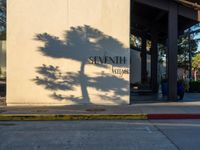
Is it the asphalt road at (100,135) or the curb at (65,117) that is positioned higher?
the curb at (65,117)

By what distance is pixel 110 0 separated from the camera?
21516 millimetres

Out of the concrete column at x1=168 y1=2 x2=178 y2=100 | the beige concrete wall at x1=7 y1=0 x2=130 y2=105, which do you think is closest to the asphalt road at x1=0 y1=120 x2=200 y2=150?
the beige concrete wall at x1=7 y1=0 x2=130 y2=105

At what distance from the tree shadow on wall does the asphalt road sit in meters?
4.95

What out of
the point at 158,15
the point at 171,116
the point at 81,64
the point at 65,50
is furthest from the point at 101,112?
the point at 158,15

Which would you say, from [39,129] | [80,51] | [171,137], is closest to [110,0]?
[80,51]

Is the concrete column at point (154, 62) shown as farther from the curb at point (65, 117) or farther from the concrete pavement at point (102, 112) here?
the curb at point (65, 117)

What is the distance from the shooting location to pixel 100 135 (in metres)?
12.5

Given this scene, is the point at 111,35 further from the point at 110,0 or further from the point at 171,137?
the point at 171,137

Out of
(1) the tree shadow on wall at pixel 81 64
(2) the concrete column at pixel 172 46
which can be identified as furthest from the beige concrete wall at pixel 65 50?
(2) the concrete column at pixel 172 46

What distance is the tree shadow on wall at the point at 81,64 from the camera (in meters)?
21.1

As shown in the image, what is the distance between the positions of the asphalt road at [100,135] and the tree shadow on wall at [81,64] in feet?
16.2

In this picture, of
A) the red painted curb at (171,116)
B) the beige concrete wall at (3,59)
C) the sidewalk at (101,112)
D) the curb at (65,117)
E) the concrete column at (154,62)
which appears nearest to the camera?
the curb at (65,117)

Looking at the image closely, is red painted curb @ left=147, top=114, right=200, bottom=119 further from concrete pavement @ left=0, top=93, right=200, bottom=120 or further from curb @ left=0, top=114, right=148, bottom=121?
curb @ left=0, top=114, right=148, bottom=121

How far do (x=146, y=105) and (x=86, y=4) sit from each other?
5234 mm
